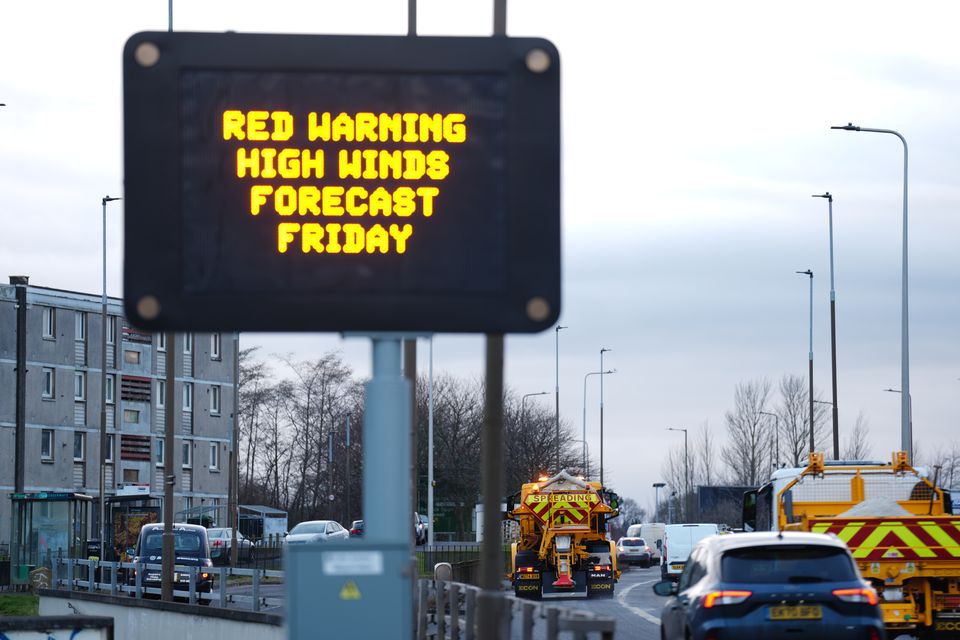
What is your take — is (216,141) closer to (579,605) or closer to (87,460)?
(579,605)

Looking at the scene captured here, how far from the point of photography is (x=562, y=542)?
41906 mm

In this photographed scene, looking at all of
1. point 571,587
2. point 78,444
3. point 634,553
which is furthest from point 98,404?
point 571,587

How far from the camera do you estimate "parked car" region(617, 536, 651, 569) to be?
78375 millimetres

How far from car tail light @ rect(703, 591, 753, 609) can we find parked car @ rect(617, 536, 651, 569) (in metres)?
63.7

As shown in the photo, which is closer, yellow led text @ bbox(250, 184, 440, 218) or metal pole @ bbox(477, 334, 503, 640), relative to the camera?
yellow led text @ bbox(250, 184, 440, 218)

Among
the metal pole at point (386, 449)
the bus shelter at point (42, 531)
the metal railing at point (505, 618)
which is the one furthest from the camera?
the bus shelter at point (42, 531)

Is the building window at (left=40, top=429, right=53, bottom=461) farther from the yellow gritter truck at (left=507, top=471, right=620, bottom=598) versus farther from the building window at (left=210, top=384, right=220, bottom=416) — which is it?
the yellow gritter truck at (left=507, top=471, right=620, bottom=598)

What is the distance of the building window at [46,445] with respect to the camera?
86250mm

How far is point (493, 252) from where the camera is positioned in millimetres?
10273

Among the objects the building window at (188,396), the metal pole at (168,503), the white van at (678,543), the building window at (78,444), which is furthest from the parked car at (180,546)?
the building window at (188,396)

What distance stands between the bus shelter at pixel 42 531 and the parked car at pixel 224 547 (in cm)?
865

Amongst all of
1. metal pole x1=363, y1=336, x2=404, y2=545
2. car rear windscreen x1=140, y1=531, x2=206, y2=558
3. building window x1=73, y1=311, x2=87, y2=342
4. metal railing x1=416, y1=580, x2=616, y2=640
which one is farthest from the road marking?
building window x1=73, y1=311, x2=87, y2=342

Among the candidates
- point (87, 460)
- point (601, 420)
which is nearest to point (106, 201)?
point (87, 460)

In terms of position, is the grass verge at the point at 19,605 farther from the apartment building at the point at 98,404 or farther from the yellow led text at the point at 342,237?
the yellow led text at the point at 342,237
